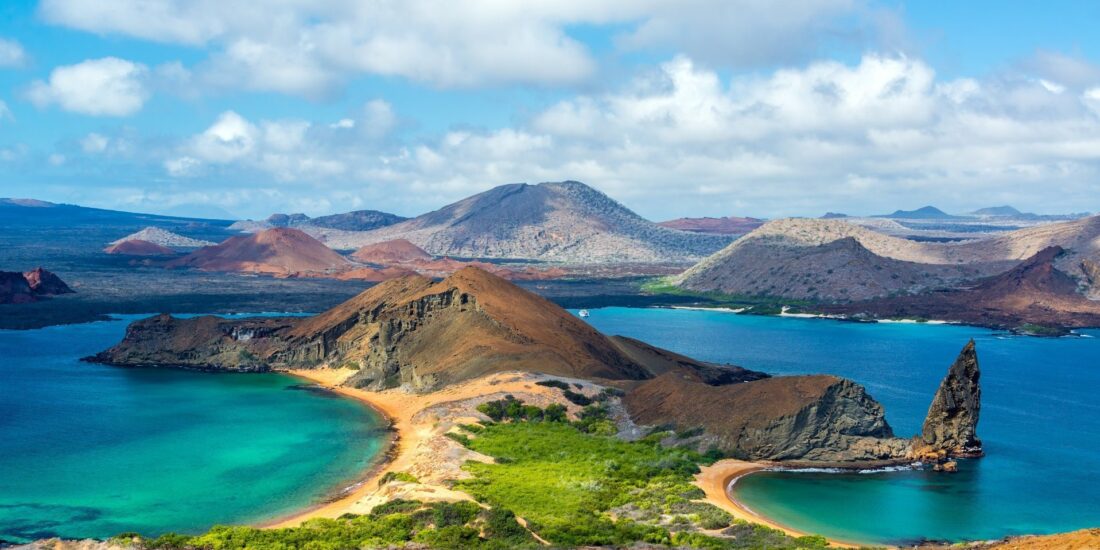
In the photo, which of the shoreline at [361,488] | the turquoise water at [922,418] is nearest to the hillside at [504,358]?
the turquoise water at [922,418]

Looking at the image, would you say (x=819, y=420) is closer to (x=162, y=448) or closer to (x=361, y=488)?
(x=361, y=488)

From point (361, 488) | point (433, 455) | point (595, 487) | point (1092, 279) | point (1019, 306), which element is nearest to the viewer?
point (595, 487)

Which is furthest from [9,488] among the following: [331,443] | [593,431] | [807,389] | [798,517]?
[807,389]

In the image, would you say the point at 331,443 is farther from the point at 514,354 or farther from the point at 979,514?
the point at 979,514

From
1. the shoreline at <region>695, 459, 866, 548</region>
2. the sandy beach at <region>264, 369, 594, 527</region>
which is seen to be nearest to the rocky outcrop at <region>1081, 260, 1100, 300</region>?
the sandy beach at <region>264, 369, 594, 527</region>

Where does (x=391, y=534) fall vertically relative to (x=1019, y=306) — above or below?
below

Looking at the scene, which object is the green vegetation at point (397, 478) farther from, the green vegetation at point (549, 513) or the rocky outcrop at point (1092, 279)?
the rocky outcrop at point (1092, 279)

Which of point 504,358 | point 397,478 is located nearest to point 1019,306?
point 504,358
